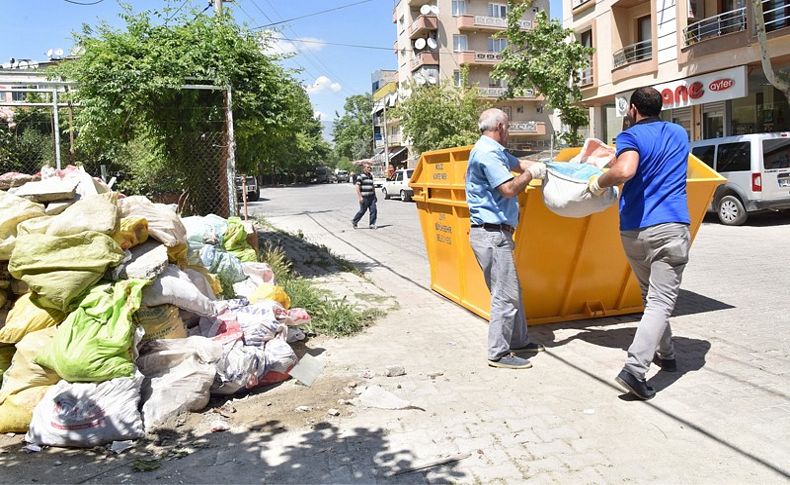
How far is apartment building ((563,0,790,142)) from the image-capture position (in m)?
18.3

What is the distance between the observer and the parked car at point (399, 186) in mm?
31000

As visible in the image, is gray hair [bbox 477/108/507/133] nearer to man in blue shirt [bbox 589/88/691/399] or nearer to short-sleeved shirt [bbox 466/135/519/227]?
short-sleeved shirt [bbox 466/135/519/227]

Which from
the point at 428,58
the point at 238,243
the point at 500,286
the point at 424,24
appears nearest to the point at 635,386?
the point at 500,286

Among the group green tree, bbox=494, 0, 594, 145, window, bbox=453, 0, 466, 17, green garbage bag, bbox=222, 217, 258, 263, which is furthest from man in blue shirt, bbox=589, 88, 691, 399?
window, bbox=453, 0, 466, 17

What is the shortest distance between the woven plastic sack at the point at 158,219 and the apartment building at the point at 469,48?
165ft

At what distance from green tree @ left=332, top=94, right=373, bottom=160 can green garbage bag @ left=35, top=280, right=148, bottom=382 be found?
92.7 metres

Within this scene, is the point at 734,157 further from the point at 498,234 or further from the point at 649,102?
the point at 498,234

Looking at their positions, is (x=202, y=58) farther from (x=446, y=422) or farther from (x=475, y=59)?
(x=475, y=59)

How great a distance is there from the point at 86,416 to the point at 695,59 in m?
20.7

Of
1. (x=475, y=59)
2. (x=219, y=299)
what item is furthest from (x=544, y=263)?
(x=475, y=59)

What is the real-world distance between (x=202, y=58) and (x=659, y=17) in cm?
1822

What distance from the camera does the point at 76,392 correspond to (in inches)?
149

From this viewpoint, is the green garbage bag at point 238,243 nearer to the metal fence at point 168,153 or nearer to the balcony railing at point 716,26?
the metal fence at point 168,153

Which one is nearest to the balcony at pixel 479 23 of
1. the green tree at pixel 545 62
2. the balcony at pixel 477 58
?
the balcony at pixel 477 58
